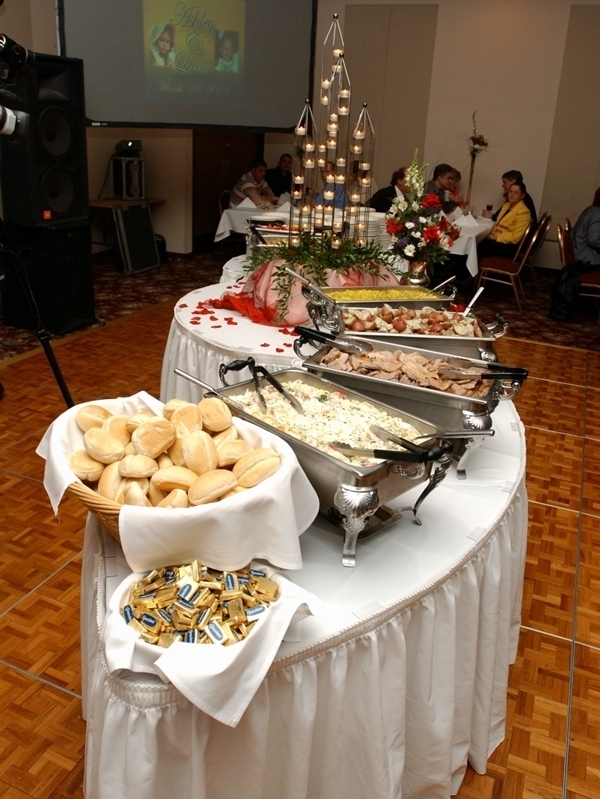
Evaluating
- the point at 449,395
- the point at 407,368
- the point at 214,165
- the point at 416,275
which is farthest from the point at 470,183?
the point at 449,395

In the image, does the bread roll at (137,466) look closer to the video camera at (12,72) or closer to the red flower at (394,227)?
the video camera at (12,72)

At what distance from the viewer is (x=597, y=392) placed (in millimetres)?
3877

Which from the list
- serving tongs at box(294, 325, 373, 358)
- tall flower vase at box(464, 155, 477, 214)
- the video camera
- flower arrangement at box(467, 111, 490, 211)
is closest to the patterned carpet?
tall flower vase at box(464, 155, 477, 214)

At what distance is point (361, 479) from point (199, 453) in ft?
0.78

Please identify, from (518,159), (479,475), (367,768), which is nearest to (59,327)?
(479,475)

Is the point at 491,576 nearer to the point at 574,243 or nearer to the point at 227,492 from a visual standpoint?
the point at 227,492

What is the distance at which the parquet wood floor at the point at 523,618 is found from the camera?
1.47m

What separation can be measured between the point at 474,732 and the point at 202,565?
793mm

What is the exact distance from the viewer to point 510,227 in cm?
577

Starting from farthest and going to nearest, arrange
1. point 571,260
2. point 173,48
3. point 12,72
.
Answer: point 571,260 → point 173,48 → point 12,72

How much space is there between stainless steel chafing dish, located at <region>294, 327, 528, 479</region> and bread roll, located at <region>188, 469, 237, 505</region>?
533 mm

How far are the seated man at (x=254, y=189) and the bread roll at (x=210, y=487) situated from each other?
17.4ft

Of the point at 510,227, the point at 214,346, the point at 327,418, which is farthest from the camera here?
the point at 510,227

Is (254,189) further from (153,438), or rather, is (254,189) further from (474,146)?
(153,438)
